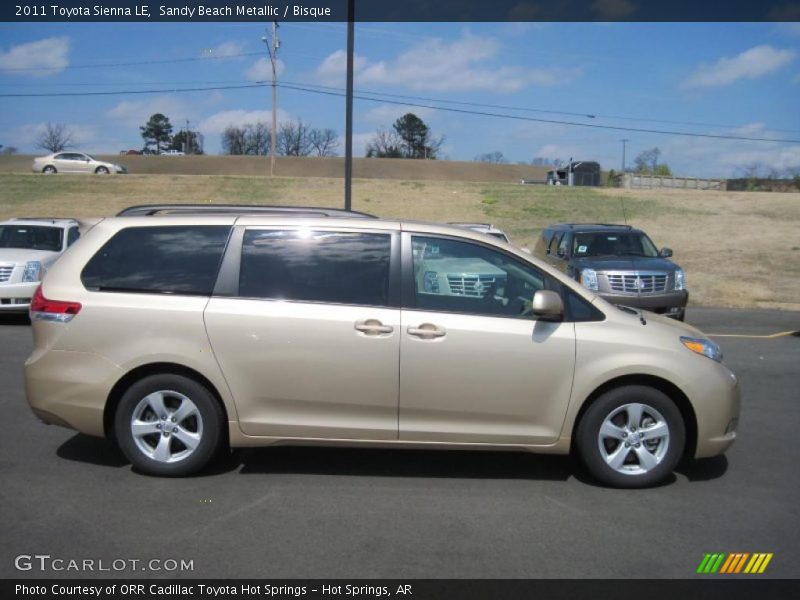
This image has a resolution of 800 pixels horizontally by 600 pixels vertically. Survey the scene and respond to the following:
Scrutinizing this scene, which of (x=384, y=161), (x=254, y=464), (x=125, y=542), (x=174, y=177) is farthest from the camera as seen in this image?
(x=384, y=161)

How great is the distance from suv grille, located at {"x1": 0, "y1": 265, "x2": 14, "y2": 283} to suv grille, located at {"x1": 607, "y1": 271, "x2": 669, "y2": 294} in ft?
31.6

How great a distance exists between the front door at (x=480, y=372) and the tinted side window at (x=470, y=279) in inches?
0.6

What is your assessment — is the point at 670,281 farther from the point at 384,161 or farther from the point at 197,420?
the point at 384,161

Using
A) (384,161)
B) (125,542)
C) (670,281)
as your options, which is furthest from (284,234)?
(384,161)

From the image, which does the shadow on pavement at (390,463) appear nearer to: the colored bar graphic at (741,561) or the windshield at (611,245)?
the colored bar graphic at (741,561)

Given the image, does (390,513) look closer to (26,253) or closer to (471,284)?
(471,284)

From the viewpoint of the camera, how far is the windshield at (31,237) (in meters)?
13.6

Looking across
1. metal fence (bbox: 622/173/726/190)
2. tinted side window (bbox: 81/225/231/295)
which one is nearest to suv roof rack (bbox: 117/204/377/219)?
tinted side window (bbox: 81/225/231/295)

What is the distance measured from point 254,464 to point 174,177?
39.6 metres

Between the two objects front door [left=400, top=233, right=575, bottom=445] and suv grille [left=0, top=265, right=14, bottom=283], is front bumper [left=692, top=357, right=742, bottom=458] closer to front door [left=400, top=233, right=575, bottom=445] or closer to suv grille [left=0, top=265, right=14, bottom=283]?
front door [left=400, top=233, right=575, bottom=445]

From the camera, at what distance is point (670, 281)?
502 inches

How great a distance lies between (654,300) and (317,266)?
862cm

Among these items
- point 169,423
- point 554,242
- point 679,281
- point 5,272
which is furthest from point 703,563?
point 5,272

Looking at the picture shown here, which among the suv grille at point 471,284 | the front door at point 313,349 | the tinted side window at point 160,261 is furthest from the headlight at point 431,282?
the tinted side window at point 160,261
